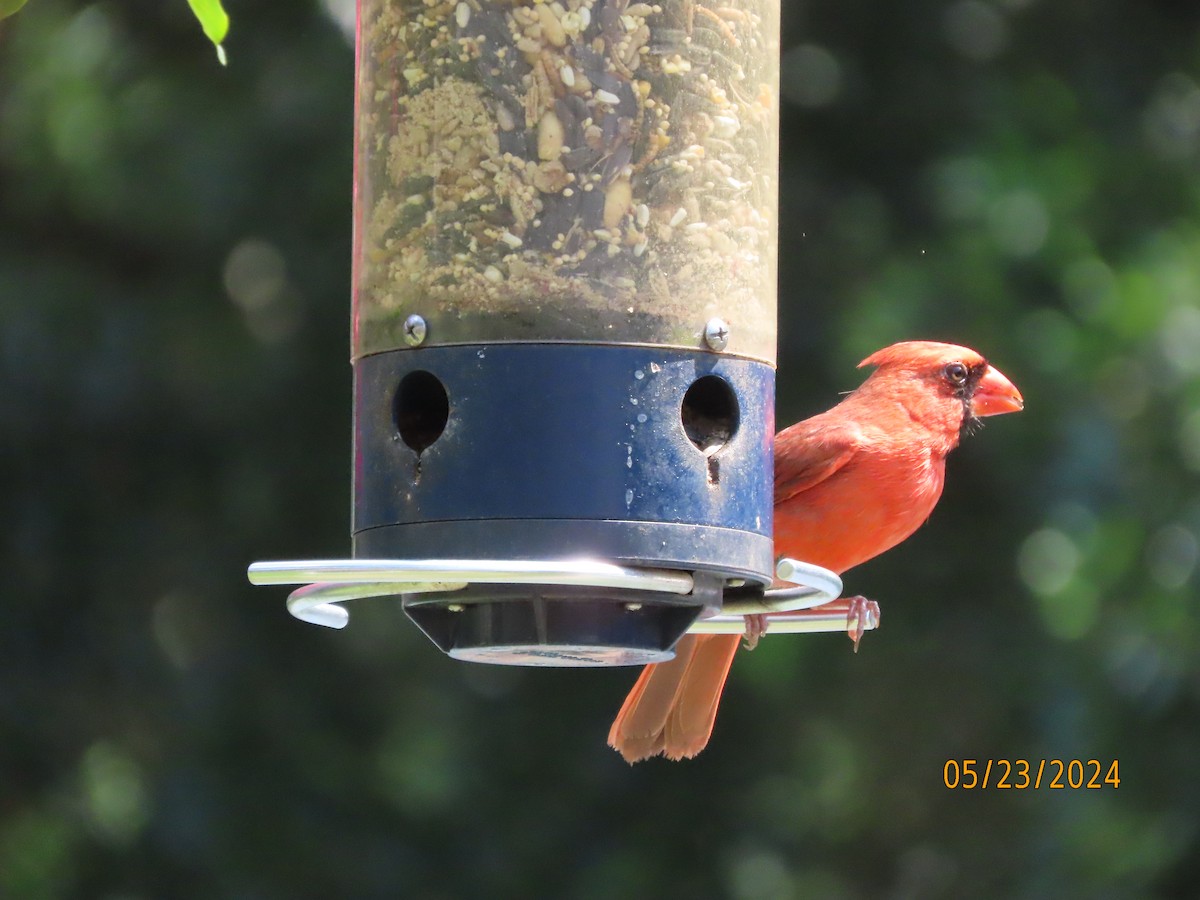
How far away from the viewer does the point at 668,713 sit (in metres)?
4.91

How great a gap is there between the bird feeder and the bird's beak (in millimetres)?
1615

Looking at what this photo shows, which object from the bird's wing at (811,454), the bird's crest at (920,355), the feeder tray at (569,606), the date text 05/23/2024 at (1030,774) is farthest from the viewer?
the date text 05/23/2024 at (1030,774)

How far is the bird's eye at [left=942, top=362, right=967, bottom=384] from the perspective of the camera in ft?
17.5

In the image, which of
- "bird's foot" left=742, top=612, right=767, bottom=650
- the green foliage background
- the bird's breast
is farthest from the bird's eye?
the green foliage background

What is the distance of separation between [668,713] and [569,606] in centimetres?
137

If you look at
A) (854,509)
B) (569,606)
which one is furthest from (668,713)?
(569,606)

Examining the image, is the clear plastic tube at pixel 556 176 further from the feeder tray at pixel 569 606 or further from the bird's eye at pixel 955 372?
the bird's eye at pixel 955 372

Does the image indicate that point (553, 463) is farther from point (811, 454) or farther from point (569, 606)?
point (811, 454)

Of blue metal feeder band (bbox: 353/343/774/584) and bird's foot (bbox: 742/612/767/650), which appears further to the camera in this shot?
bird's foot (bbox: 742/612/767/650)

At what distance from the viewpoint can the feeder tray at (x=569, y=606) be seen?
3.40 m

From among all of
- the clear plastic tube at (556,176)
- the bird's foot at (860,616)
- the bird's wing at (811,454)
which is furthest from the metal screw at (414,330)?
the bird's wing at (811,454)

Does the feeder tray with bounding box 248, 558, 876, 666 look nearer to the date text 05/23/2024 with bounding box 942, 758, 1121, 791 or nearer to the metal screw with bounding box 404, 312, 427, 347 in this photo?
the metal screw with bounding box 404, 312, 427, 347

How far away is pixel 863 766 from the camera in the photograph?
8.66m

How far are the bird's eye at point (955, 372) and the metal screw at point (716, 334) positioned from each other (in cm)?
168
